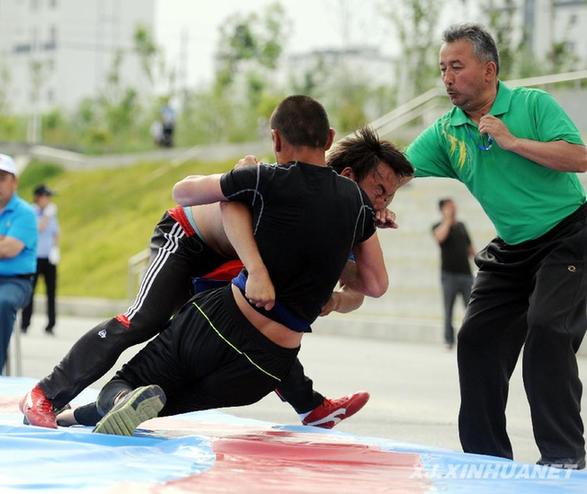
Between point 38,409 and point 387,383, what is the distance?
19.5ft

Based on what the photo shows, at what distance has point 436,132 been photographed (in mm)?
6492

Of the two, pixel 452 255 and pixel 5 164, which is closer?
pixel 5 164

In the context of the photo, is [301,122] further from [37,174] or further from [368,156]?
[37,174]

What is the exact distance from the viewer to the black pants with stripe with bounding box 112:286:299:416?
5.90 m

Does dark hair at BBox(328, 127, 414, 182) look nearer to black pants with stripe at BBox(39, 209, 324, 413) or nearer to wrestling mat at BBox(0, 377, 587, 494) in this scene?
black pants with stripe at BBox(39, 209, 324, 413)

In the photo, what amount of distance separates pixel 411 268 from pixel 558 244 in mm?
16053

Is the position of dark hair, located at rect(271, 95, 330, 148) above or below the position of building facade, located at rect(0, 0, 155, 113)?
above

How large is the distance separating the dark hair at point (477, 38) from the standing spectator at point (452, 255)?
10.2 meters

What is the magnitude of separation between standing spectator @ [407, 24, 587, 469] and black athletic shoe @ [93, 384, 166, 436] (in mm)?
1568

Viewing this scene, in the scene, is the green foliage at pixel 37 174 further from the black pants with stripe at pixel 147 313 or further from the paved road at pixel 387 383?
the black pants with stripe at pixel 147 313

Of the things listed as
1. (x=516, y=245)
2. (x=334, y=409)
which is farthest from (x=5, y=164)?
(x=516, y=245)

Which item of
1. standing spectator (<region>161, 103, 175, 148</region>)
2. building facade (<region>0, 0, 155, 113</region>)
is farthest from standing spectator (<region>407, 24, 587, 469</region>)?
building facade (<region>0, 0, 155, 113</region>)

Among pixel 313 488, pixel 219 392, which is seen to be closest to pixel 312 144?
pixel 219 392

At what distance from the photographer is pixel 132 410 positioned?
5652 mm
